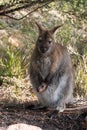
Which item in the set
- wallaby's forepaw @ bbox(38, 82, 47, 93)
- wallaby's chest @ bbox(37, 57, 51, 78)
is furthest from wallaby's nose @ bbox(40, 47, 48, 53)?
wallaby's forepaw @ bbox(38, 82, 47, 93)

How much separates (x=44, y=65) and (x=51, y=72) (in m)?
0.15

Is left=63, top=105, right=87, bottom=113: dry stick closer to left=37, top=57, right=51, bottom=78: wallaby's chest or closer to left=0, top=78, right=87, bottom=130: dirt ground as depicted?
left=0, top=78, right=87, bottom=130: dirt ground

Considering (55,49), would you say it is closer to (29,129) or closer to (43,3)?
(43,3)

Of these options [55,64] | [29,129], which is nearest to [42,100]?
[55,64]

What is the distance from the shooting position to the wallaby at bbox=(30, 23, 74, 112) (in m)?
6.39

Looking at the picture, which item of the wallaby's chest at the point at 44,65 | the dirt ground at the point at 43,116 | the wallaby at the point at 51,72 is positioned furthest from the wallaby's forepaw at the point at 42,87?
the dirt ground at the point at 43,116

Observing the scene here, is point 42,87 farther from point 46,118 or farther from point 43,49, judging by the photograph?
point 43,49

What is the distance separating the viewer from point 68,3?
262 inches

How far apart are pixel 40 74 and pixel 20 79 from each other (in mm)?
1950

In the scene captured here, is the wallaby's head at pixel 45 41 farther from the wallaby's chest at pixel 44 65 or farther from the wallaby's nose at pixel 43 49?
the wallaby's chest at pixel 44 65

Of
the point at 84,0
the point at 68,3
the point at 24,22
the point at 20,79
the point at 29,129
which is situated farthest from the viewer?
the point at 20,79

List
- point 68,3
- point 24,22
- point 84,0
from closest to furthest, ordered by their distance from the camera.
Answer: point 84,0, point 68,3, point 24,22

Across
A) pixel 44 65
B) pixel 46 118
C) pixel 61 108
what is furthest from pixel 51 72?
pixel 46 118

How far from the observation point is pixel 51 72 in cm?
650
